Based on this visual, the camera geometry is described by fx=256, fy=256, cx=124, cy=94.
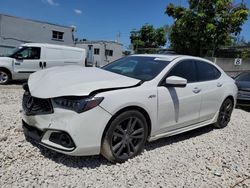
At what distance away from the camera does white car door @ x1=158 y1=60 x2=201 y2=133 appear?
3.89 metres

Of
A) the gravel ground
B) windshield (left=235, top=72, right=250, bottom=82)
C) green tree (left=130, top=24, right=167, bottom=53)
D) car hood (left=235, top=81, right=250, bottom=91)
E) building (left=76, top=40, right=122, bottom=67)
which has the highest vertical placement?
green tree (left=130, top=24, right=167, bottom=53)

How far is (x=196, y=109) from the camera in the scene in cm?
457

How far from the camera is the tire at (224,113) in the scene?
5.49m

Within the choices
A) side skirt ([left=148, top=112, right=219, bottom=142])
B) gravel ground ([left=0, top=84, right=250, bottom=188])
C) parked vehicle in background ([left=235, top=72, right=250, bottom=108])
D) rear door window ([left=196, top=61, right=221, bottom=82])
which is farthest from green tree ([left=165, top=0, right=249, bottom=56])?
gravel ground ([left=0, top=84, right=250, bottom=188])

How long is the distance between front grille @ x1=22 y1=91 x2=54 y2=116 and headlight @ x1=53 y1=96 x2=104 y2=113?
13 cm

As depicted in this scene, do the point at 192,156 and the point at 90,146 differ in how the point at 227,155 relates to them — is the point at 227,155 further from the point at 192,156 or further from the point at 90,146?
the point at 90,146

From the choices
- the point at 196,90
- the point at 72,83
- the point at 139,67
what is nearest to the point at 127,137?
the point at 72,83

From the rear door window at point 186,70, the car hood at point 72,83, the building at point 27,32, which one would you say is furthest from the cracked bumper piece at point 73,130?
the building at point 27,32

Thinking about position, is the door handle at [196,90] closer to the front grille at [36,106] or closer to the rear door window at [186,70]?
the rear door window at [186,70]

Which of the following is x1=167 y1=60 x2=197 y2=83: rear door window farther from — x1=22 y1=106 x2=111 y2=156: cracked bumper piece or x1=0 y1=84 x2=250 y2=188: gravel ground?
x1=22 y1=106 x2=111 y2=156: cracked bumper piece

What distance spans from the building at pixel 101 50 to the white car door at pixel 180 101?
1173 inches

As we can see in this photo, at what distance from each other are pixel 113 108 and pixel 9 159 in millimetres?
1515

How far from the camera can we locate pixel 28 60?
1102 cm

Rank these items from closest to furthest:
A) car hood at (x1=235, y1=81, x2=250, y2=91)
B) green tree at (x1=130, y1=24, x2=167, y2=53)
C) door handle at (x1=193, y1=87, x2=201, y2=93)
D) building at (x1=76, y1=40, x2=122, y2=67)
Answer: door handle at (x1=193, y1=87, x2=201, y2=93), car hood at (x1=235, y1=81, x2=250, y2=91), building at (x1=76, y1=40, x2=122, y2=67), green tree at (x1=130, y1=24, x2=167, y2=53)
